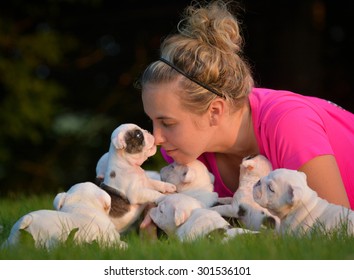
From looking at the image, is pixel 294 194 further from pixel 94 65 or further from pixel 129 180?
pixel 94 65

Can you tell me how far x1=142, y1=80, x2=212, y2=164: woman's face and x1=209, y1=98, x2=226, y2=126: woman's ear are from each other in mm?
43

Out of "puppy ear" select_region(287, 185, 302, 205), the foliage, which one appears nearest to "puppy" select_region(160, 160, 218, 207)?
"puppy ear" select_region(287, 185, 302, 205)

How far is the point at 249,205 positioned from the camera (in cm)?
459

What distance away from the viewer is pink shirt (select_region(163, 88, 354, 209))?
15.7ft

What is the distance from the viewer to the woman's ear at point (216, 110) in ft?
16.7

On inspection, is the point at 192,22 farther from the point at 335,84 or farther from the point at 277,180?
the point at 335,84

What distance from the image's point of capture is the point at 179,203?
14.7 ft

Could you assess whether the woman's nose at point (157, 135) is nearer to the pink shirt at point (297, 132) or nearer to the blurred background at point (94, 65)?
the pink shirt at point (297, 132)

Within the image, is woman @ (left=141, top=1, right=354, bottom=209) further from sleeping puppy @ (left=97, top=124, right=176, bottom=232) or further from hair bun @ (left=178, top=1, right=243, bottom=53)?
sleeping puppy @ (left=97, top=124, right=176, bottom=232)

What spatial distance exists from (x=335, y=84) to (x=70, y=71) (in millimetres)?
4031

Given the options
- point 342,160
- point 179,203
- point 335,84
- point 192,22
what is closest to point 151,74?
point 192,22

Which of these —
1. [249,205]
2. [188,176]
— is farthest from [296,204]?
[188,176]

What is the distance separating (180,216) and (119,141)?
0.73 metres

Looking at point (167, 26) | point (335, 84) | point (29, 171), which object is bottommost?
point (29, 171)
